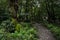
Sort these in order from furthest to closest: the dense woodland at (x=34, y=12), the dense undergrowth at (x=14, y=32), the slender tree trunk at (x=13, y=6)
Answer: the dense woodland at (x=34, y=12) < the slender tree trunk at (x=13, y=6) < the dense undergrowth at (x=14, y=32)

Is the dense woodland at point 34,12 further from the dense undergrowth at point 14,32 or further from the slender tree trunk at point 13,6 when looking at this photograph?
the dense undergrowth at point 14,32

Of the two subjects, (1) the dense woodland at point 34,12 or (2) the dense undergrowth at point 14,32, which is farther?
(1) the dense woodland at point 34,12

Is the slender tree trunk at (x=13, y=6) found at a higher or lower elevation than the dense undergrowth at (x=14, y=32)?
higher

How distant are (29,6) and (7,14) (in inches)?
180

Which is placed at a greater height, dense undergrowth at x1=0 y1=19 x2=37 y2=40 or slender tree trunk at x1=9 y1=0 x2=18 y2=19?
slender tree trunk at x1=9 y1=0 x2=18 y2=19

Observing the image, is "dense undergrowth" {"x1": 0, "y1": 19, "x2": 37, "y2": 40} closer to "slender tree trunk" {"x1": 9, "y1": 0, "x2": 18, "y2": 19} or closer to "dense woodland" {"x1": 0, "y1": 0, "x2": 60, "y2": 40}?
"slender tree trunk" {"x1": 9, "y1": 0, "x2": 18, "y2": 19}

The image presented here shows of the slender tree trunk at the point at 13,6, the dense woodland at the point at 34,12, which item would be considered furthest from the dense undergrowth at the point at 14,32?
the dense woodland at the point at 34,12

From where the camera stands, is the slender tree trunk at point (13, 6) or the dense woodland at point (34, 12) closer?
the slender tree trunk at point (13, 6)

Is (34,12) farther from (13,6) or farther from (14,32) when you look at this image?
(14,32)

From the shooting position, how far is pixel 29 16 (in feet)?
67.4

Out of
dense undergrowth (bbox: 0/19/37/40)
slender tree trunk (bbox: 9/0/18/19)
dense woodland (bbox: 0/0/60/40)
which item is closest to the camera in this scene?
dense undergrowth (bbox: 0/19/37/40)

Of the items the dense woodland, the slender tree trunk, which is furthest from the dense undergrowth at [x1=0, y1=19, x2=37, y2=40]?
the dense woodland

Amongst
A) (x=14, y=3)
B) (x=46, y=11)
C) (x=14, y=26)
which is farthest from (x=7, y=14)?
(x=46, y=11)

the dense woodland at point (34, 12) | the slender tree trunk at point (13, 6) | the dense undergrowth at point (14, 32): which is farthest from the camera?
the dense woodland at point (34, 12)
